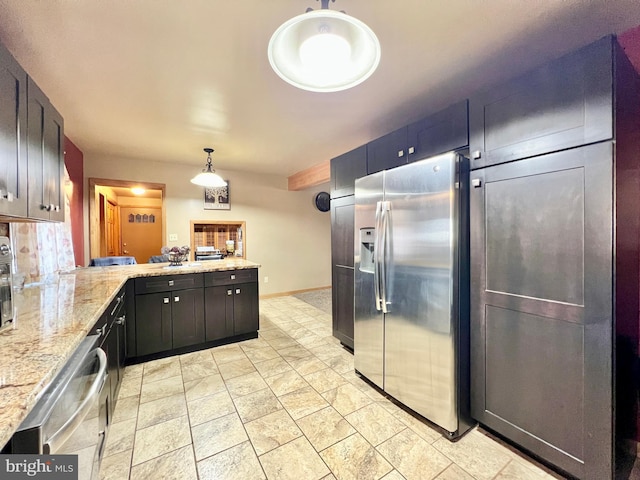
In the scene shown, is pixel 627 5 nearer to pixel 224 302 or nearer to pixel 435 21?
pixel 435 21

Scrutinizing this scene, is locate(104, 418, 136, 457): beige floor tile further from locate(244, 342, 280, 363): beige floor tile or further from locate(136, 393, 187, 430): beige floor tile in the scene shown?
locate(244, 342, 280, 363): beige floor tile

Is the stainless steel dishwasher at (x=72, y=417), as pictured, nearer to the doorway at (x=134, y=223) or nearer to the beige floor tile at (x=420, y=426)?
the beige floor tile at (x=420, y=426)

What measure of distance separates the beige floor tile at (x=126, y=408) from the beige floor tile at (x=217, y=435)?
1.73 ft

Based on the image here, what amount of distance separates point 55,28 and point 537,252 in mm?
2923

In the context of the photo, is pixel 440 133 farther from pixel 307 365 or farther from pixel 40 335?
pixel 40 335

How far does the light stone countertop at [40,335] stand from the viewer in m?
0.67

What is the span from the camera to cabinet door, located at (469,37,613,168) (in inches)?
48.4

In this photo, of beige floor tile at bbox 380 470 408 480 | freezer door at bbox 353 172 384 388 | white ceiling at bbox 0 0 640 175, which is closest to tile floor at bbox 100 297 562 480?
beige floor tile at bbox 380 470 408 480

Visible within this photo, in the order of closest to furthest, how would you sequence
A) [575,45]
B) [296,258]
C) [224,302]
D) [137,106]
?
[575,45] < [137,106] < [224,302] < [296,258]

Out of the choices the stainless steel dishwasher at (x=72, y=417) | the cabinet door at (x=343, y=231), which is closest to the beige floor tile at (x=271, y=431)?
the stainless steel dishwasher at (x=72, y=417)

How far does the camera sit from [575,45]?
5.36ft

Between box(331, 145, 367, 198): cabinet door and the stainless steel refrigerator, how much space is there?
0.56 metres

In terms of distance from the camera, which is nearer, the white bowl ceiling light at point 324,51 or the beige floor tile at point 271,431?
the white bowl ceiling light at point 324,51

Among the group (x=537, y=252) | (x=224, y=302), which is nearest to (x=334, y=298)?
(x=224, y=302)
